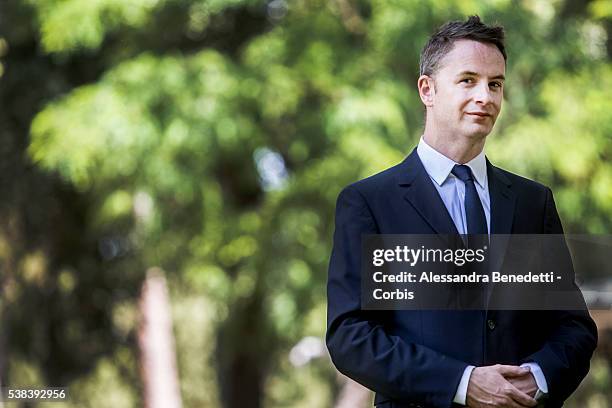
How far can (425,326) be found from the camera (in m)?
1.83

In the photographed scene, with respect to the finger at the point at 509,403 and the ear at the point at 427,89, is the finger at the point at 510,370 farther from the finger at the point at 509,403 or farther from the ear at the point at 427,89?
the ear at the point at 427,89

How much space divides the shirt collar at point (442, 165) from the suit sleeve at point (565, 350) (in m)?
0.15

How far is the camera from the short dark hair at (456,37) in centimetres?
186

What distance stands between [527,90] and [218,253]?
8.84 ft

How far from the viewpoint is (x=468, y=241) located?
6.16 ft

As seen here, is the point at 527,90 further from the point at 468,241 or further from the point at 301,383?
the point at 301,383

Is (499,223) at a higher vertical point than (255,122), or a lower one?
lower

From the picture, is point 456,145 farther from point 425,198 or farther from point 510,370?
point 510,370

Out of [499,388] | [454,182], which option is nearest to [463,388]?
[499,388]

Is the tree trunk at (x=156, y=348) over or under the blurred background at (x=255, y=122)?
under

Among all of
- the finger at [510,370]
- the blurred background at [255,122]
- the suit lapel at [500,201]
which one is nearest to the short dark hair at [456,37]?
the suit lapel at [500,201]

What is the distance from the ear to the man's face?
0.11 feet

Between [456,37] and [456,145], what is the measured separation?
192mm

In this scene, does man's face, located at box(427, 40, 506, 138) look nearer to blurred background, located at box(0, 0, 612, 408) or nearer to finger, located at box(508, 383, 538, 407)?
finger, located at box(508, 383, 538, 407)
